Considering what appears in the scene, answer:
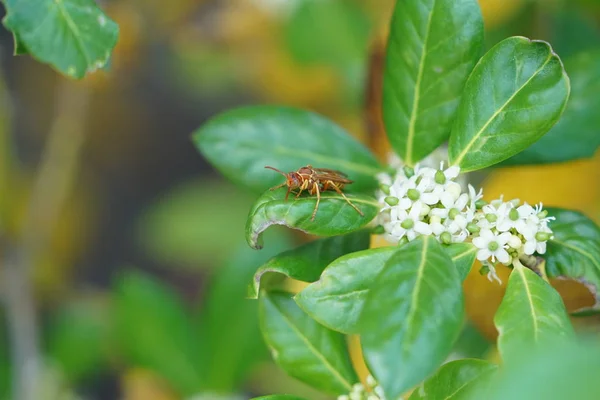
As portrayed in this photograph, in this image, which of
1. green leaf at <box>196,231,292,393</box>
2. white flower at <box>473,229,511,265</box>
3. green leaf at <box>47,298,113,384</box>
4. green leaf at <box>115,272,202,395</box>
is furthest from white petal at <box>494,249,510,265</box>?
green leaf at <box>47,298,113,384</box>

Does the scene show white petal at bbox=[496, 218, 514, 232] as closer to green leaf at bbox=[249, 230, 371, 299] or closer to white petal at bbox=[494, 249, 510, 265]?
white petal at bbox=[494, 249, 510, 265]

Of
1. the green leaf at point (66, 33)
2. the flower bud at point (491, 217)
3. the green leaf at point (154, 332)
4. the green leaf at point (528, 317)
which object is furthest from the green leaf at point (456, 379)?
the green leaf at point (154, 332)

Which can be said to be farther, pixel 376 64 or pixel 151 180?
pixel 151 180

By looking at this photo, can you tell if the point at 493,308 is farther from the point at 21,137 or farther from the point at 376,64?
the point at 21,137

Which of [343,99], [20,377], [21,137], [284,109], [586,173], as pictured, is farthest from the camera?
[21,137]

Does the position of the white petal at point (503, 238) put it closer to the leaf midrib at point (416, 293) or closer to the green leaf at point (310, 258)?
the leaf midrib at point (416, 293)

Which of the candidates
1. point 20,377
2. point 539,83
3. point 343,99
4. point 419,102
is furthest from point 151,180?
point 539,83
